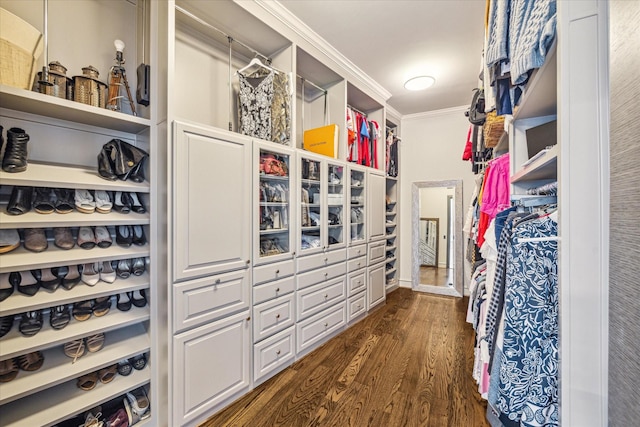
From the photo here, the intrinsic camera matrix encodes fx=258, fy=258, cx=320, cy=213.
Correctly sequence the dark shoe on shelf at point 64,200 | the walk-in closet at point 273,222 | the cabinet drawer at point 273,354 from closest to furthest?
the walk-in closet at point 273,222
the dark shoe on shelf at point 64,200
the cabinet drawer at point 273,354

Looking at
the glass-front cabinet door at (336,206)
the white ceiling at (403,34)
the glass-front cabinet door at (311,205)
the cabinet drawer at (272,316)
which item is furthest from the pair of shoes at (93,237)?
the white ceiling at (403,34)

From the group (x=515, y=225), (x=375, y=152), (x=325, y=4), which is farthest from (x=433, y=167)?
(x=515, y=225)

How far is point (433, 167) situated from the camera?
429 cm

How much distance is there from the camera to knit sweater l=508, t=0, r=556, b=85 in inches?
30.0

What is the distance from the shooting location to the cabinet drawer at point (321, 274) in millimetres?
2303

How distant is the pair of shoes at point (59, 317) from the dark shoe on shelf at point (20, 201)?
1.65 feet

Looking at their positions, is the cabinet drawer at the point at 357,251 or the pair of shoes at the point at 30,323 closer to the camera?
the pair of shoes at the point at 30,323

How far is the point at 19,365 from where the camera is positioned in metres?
1.24

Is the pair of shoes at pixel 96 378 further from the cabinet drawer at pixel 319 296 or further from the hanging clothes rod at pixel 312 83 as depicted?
the hanging clothes rod at pixel 312 83

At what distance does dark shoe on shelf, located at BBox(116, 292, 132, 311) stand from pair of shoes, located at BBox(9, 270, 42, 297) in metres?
0.37

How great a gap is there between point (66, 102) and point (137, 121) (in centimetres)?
30

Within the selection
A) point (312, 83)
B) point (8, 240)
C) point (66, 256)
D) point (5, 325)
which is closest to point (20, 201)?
point (8, 240)

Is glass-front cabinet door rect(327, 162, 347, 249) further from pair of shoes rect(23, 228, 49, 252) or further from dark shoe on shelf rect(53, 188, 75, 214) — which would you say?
pair of shoes rect(23, 228, 49, 252)

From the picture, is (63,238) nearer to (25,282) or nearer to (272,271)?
(25,282)
